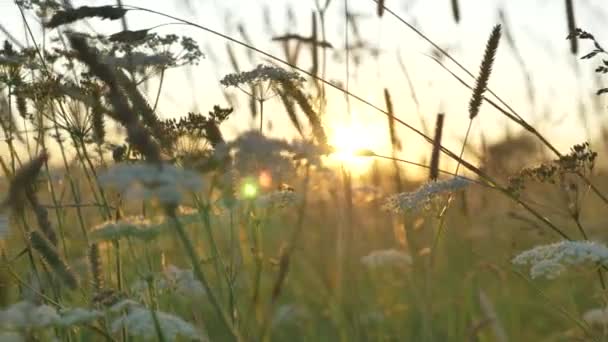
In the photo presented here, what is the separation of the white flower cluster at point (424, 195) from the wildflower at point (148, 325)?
0.77 m

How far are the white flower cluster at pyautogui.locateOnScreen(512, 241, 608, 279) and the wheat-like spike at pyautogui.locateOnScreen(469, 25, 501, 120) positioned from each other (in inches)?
16.3

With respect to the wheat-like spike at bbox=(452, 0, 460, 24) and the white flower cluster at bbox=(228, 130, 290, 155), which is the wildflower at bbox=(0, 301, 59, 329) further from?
the wheat-like spike at bbox=(452, 0, 460, 24)

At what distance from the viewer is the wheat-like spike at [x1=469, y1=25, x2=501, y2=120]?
238 centimetres

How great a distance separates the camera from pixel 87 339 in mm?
3836

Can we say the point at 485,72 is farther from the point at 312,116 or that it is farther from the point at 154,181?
the point at 154,181

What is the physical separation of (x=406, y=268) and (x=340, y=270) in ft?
4.47

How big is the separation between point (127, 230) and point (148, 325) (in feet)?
0.73

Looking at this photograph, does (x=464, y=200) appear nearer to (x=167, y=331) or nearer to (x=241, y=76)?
(x=241, y=76)

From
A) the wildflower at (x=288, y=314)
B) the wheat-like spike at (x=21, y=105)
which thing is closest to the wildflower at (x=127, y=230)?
the wheat-like spike at (x=21, y=105)

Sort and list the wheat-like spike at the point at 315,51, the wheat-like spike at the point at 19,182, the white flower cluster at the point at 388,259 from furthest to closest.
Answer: the white flower cluster at the point at 388,259 → the wheat-like spike at the point at 315,51 → the wheat-like spike at the point at 19,182

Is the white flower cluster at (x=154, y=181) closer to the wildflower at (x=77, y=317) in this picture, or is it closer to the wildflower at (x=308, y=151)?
the wildflower at (x=77, y=317)

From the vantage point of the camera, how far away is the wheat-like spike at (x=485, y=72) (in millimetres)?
2381

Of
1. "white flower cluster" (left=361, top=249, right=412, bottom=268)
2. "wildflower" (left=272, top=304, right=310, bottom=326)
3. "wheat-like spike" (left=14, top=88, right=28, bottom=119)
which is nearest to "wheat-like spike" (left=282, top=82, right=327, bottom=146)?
"wheat-like spike" (left=14, top=88, right=28, bottom=119)

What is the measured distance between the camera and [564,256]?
83.3 inches
